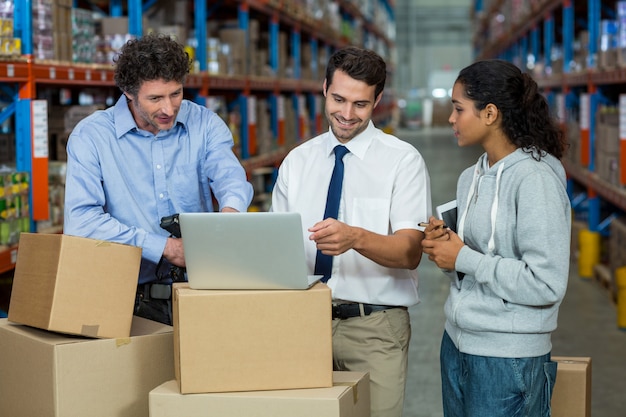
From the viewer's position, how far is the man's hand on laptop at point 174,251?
8.98ft

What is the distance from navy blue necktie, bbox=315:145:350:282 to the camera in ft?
8.90

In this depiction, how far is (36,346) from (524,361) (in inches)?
51.1

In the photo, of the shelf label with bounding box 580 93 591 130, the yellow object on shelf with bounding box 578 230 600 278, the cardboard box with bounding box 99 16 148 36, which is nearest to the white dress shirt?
the cardboard box with bounding box 99 16 148 36

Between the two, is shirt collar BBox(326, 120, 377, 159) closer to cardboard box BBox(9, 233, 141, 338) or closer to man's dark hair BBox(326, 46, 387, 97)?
man's dark hair BBox(326, 46, 387, 97)

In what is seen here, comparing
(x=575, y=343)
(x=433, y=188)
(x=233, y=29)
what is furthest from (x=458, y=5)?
(x=575, y=343)

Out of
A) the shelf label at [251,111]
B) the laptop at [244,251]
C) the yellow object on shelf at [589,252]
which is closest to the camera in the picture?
the laptop at [244,251]

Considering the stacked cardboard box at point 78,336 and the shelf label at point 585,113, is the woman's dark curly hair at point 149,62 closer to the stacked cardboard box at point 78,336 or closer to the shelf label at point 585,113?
the stacked cardboard box at point 78,336

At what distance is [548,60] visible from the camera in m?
11.2

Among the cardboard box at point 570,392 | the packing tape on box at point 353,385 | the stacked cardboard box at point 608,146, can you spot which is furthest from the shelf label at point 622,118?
the packing tape on box at point 353,385

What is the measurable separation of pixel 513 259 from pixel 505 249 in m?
0.06

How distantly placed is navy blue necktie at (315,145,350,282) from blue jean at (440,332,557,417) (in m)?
0.49

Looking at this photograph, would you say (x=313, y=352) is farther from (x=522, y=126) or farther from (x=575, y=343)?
(x=575, y=343)

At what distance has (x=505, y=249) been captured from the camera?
A: 2.38 m

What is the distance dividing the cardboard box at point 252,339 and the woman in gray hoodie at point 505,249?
17.1 inches
